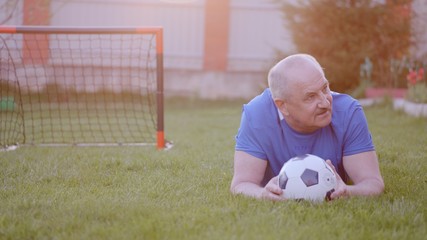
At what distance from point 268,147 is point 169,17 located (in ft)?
35.5

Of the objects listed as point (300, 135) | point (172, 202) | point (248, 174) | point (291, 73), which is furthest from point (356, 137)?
point (172, 202)

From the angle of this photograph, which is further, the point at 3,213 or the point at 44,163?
the point at 44,163

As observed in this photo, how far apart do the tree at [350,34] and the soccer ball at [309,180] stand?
27.9 feet

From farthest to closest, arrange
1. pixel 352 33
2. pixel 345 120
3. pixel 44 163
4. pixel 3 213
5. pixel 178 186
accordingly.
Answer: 1. pixel 352 33
2. pixel 44 163
3. pixel 178 186
4. pixel 345 120
5. pixel 3 213

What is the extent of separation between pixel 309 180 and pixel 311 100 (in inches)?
18.2

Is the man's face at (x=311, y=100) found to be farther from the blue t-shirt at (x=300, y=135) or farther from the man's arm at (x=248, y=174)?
the man's arm at (x=248, y=174)

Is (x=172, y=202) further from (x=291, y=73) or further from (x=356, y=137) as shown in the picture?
(x=356, y=137)

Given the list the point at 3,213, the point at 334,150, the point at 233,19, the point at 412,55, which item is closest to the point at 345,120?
the point at 334,150

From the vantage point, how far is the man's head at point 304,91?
3467mm

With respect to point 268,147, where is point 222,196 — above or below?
below

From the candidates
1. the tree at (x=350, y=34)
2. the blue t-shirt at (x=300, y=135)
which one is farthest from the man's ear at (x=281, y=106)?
the tree at (x=350, y=34)

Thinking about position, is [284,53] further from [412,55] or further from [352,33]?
[412,55]

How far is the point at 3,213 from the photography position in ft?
11.2

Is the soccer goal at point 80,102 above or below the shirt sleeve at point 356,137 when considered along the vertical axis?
below
